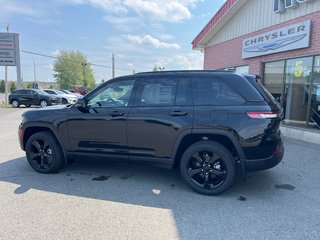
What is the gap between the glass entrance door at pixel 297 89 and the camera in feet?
26.8

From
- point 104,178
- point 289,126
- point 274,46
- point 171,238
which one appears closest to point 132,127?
point 104,178

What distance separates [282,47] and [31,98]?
62.4 ft

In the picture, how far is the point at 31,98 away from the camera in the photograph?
2041cm

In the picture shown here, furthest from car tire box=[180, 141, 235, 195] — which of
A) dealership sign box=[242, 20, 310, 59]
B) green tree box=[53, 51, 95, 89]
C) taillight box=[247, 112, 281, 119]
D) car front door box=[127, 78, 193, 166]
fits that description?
green tree box=[53, 51, 95, 89]

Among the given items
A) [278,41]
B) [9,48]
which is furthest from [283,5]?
[9,48]

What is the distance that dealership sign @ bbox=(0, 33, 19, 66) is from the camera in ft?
71.9

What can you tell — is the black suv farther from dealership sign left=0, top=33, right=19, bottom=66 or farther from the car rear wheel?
dealership sign left=0, top=33, right=19, bottom=66

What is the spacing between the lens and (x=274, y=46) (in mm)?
9070

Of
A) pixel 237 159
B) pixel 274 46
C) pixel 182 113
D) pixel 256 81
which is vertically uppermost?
pixel 274 46

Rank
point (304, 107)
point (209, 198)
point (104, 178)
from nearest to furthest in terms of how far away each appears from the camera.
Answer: point (209, 198)
point (104, 178)
point (304, 107)

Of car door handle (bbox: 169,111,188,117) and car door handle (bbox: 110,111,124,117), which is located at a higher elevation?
car door handle (bbox: 169,111,188,117)

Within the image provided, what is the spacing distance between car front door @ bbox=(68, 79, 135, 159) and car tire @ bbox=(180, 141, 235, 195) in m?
1.13

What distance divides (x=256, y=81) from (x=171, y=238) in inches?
104

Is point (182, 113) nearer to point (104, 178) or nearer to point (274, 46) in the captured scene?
point (104, 178)
